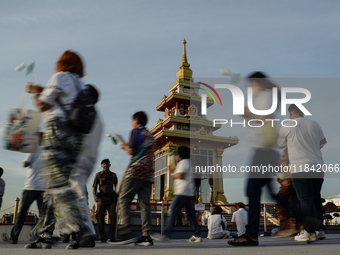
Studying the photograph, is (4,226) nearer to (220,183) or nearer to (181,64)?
(220,183)

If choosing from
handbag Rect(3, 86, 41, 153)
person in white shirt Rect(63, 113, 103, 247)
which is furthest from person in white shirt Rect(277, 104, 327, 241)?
handbag Rect(3, 86, 41, 153)

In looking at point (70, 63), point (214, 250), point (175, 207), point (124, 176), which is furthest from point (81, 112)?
point (175, 207)

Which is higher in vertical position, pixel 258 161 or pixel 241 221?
pixel 258 161

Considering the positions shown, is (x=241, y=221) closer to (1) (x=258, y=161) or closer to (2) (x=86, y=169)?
(1) (x=258, y=161)

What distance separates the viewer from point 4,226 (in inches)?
352

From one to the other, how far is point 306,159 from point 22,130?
3431 millimetres

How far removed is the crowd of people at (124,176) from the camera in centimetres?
293

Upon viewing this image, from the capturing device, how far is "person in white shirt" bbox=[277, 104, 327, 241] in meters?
4.34

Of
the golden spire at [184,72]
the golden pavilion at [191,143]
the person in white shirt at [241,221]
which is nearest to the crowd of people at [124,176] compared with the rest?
the person in white shirt at [241,221]

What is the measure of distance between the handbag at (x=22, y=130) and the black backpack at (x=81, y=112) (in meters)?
0.32

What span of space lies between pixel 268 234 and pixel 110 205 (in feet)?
19.1

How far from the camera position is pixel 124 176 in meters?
4.79

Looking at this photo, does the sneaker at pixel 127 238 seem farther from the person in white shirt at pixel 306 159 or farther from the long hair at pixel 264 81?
the long hair at pixel 264 81

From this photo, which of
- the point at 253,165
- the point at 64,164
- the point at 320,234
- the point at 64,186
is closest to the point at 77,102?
the point at 64,164
